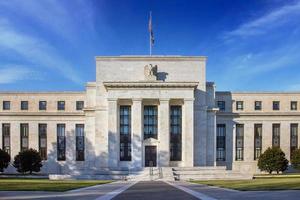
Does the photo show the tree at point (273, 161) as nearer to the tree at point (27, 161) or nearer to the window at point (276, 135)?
the window at point (276, 135)

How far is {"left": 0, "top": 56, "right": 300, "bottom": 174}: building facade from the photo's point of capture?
193 feet

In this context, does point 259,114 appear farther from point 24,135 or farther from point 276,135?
point 24,135

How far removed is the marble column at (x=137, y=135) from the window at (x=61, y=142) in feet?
53.5

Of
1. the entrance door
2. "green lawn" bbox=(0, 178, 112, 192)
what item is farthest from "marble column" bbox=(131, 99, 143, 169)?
"green lawn" bbox=(0, 178, 112, 192)

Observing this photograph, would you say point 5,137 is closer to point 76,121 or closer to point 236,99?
point 76,121

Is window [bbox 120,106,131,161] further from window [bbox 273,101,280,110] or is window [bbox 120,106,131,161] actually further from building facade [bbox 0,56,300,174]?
window [bbox 273,101,280,110]

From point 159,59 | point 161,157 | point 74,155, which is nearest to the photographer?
point 161,157

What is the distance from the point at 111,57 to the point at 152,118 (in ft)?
42.2

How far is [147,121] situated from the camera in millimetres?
60594

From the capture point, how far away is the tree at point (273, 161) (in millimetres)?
58625

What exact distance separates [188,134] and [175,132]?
2673mm

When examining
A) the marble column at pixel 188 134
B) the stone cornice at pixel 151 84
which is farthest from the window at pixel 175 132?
the stone cornice at pixel 151 84

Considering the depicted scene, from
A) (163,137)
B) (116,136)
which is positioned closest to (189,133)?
(163,137)

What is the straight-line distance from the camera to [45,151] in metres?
68.1
